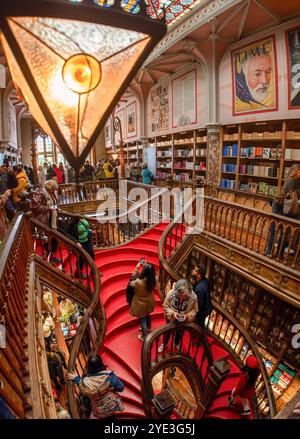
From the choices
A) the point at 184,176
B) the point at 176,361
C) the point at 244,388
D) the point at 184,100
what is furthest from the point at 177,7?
the point at 244,388

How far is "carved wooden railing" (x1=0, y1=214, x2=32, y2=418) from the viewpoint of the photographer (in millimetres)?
1779

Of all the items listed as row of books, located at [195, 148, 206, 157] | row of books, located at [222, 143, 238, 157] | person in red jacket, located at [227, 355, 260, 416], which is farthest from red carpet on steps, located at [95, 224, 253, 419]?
row of books, located at [195, 148, 206, 157]

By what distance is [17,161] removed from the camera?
16.0 metres

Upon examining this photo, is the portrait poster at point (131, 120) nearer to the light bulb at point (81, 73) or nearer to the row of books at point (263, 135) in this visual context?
the row of books at point (263, 135)

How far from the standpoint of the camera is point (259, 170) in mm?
7480

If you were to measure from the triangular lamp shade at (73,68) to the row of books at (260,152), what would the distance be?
21.3 feet

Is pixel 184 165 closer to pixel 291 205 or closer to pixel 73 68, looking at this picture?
pixel 291 205

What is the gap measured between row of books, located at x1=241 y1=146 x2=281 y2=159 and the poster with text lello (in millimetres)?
973

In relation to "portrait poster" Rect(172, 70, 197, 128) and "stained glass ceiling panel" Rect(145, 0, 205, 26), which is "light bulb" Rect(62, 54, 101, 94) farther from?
"portrait poster" Rect(172, 70, 197, 128)

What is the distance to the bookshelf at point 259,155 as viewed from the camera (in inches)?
262

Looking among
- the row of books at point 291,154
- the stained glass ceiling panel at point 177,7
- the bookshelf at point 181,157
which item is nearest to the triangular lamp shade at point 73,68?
the row of books at point 291,154

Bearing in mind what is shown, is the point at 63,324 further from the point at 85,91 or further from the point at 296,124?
the point at 296,124

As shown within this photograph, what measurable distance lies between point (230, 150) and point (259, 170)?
132 cm
